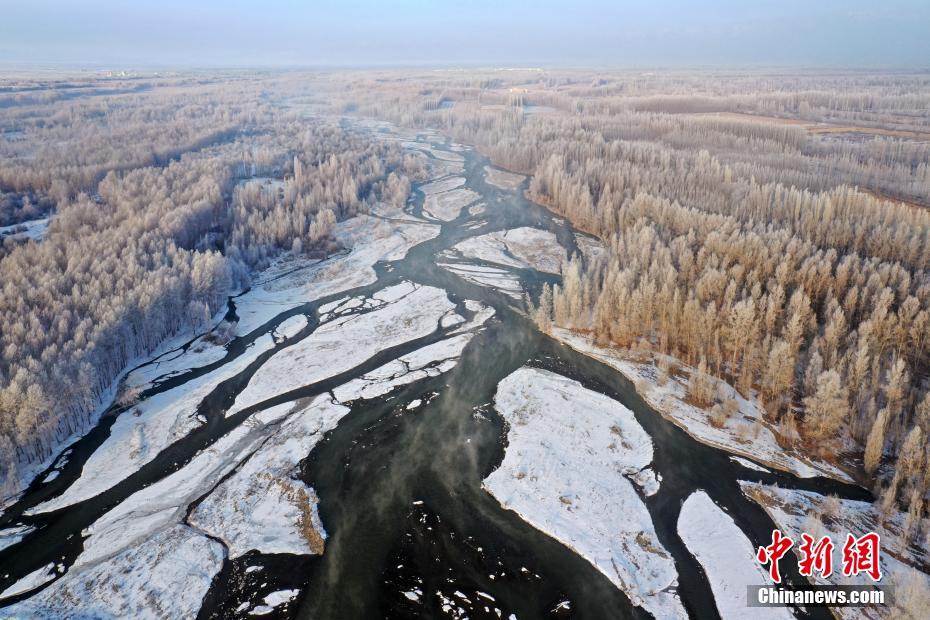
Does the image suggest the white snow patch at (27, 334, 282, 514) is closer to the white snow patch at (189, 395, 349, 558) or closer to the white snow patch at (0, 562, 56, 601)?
the white snow patch at (0, 562, 56, 601)

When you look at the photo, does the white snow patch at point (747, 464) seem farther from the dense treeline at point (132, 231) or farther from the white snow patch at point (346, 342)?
the dense treeline at point (132, 231)

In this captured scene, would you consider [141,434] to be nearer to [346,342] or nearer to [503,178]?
[346,342]

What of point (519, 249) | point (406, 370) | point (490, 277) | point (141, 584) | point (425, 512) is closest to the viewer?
point (141, 584)

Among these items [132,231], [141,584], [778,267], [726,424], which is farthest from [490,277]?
[141,584]

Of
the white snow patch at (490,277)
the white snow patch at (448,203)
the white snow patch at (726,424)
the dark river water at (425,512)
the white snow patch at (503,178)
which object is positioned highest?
the white snow patch at (503,178)

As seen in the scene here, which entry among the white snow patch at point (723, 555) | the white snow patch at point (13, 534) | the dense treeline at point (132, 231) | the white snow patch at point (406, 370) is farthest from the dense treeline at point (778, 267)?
the white snow patch at point (13, 534)

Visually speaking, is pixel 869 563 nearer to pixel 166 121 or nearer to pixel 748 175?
pixel 748 175

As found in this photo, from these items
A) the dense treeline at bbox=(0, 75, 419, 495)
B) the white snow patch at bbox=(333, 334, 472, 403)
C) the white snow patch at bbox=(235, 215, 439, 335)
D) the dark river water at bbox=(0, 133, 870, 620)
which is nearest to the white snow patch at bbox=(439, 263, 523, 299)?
the white snow patch at bbox=(235, 215, 439, 335)
